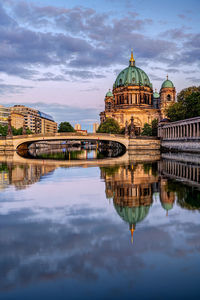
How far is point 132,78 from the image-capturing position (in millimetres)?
155500

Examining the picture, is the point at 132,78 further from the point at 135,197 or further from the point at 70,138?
the point at 135,197

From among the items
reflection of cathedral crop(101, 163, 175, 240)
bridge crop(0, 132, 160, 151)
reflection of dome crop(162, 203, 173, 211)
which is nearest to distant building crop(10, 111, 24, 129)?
bridge crop(0, 132, 160, 151)

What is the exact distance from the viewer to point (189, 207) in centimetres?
1495

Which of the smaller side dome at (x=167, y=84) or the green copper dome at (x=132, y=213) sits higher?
the smaller side dome at (x=167, y=84)

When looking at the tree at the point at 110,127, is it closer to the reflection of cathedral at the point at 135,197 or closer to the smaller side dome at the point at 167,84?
the smaller side dome at the point at 167,84

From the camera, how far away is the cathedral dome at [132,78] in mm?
155125

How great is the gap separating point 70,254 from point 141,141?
258 feet

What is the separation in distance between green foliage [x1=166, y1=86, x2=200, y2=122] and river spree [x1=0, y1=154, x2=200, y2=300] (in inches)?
2215

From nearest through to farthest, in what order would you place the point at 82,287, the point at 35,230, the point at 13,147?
the point at 82,287, the point at 35,230, the point at 13,147

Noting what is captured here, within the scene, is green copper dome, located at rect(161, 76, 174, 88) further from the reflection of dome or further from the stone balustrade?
the reflection of dome

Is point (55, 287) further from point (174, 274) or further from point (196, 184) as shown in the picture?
point (196, 184)

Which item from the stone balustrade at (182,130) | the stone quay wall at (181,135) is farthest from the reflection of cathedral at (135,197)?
the stone balustrade at (182,130)

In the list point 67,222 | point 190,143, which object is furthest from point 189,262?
point 190,143

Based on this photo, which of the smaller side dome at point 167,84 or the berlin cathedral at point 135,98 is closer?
the berlin cathedral at point 135,98
